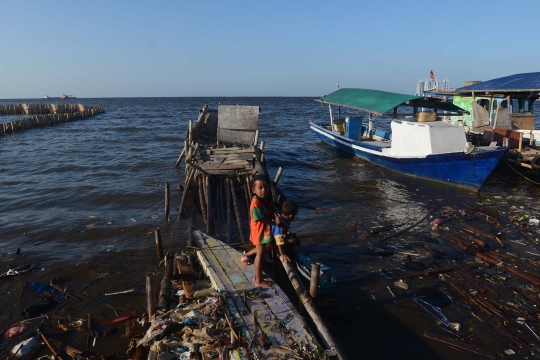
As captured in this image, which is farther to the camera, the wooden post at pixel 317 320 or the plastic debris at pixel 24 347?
the plastic debris at pixel 24 347

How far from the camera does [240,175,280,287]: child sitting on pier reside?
6.12m

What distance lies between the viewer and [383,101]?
695 inches

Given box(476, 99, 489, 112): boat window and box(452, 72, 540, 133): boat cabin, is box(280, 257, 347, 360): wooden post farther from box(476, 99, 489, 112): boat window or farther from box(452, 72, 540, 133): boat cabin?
box(476, 99, 489, 112): boat window

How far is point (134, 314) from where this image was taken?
A: 689 centimetres

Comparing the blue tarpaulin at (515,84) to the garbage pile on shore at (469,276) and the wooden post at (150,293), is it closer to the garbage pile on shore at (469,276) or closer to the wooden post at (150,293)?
the garbage pile on shore at (469,276)

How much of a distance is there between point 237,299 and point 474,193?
12.3 m

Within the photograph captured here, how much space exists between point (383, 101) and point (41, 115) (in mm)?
44204

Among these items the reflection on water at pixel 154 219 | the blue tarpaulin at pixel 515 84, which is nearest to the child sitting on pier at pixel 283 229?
the reflection on water at pixel 154 219

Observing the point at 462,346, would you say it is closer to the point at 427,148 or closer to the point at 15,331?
the point at 15,331

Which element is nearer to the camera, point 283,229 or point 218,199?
point 283,229

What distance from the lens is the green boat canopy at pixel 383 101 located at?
16750 mm

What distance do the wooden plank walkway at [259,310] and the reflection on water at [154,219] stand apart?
56.4 inches

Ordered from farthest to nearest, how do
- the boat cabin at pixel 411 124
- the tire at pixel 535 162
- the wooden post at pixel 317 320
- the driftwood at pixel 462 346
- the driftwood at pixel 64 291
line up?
the boat cabin at pixel 411 124 < the tire at pixel 535 162 < the driftwood at pixel 64 291 < the driftwood at pixel 462 346 < the wooden post at pixel 317 320

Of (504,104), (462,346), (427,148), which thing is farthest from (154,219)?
(504,104)
